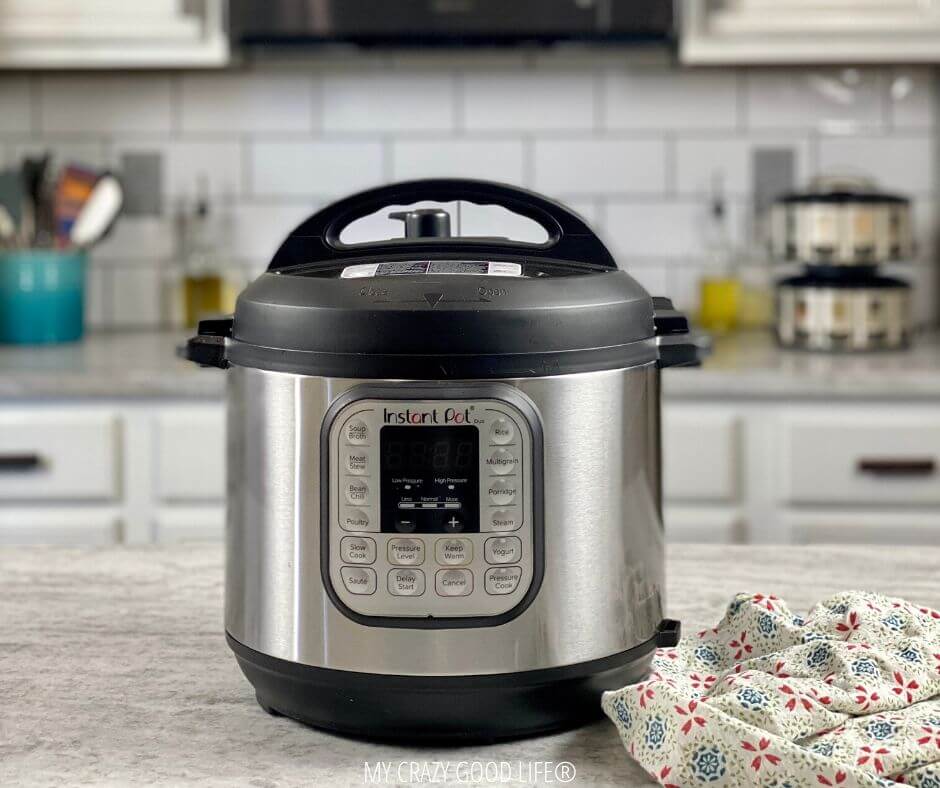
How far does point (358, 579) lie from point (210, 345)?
0.16m

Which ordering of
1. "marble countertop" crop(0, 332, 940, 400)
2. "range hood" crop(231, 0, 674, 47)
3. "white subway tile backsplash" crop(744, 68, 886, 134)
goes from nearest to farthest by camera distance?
"marble countertop" crop(0, 332, 940, 400)
"range hood" crop(231, 0, 674, 47)
"white subway tile backsplash" crop(744, 68, 886, 134)

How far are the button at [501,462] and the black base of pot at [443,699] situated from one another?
0.10 meters

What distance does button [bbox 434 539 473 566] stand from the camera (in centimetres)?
66

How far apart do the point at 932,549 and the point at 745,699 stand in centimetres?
58

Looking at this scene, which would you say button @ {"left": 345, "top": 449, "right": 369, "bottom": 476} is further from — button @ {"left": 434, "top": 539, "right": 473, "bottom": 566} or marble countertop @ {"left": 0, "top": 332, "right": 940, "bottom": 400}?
marble countertop @ {"left": 0, "top": 332, "right": 940, "bottom": 400}

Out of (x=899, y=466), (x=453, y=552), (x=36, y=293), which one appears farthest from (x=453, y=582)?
(x=36, y=293)

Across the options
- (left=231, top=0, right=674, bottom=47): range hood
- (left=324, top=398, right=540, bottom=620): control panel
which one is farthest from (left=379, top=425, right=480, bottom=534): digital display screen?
(left=231, top=0, right=674, bottom=47): range hood

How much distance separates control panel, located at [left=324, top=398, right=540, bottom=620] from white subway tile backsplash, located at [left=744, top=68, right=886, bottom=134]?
2225 mm

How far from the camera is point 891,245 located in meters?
2.39

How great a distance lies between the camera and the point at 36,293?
250 centimetres

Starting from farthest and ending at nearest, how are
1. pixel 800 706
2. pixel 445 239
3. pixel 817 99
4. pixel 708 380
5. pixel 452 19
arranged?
pixel 817 99, pixel 452 19, pixel 708 380, pixel 445 239, pixel 800 706

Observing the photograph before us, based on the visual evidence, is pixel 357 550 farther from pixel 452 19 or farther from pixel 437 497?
pixel 452 19

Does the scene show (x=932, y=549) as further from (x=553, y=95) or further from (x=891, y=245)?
(x=553, y=95)

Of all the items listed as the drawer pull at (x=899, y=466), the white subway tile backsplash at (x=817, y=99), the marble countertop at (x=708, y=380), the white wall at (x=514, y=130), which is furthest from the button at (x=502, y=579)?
the white subway tile backsplash at (x=817, y=99)
